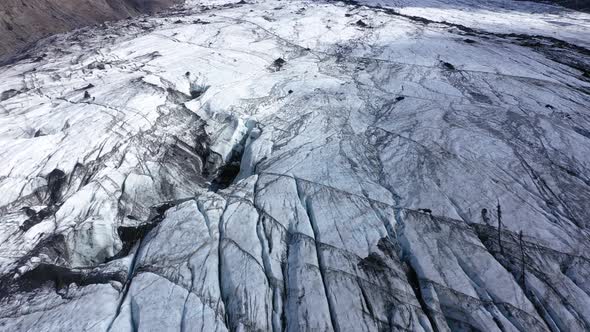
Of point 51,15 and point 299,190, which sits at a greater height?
point 51,15

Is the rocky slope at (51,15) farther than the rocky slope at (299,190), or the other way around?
the rocky slope at (51,15)

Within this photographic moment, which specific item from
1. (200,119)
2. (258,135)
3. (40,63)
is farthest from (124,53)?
(258,135)

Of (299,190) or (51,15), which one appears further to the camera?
(51,15)

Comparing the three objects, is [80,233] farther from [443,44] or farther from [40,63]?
[443,44]

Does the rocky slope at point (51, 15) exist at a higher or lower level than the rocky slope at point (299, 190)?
higher

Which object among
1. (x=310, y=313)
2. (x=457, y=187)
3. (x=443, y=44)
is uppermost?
(x=443, y=44)
